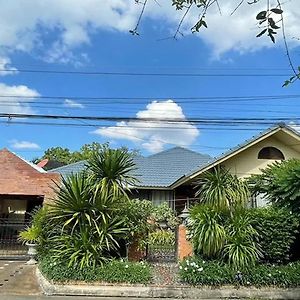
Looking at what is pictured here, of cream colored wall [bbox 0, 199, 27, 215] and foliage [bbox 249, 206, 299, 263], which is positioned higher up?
cream colored wall [bbox 0, 199, 27, 215]

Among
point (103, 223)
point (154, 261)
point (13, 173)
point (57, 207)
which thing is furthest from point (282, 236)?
point (13, 173)

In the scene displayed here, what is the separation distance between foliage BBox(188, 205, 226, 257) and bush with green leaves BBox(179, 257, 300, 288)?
0.50 meters

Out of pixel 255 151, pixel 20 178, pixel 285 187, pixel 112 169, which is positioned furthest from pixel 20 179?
pixel 285 187

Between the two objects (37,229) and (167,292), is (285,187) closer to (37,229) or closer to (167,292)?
(167,292)

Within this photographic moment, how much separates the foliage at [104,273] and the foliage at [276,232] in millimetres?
3043

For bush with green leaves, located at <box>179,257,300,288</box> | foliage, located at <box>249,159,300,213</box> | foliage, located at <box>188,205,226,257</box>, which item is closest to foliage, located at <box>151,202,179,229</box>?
foliage, located at <box>188,205,226,257</box>

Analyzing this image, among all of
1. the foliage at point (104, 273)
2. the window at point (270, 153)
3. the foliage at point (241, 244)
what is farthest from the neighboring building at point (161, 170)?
the foliage at point (104, 273)

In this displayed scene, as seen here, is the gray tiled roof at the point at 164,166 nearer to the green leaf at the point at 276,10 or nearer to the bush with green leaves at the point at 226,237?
the bush with green leaves at the point at 226,237

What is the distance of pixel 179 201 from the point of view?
1878 centimetres

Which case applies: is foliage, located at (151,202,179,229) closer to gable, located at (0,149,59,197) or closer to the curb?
gable, located at (0,149,59,197)

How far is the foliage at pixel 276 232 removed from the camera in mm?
9875

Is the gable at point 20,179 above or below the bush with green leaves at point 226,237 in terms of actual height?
above

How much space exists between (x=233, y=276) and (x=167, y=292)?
162 cm

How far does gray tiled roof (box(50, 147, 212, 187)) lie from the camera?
19.2 m
